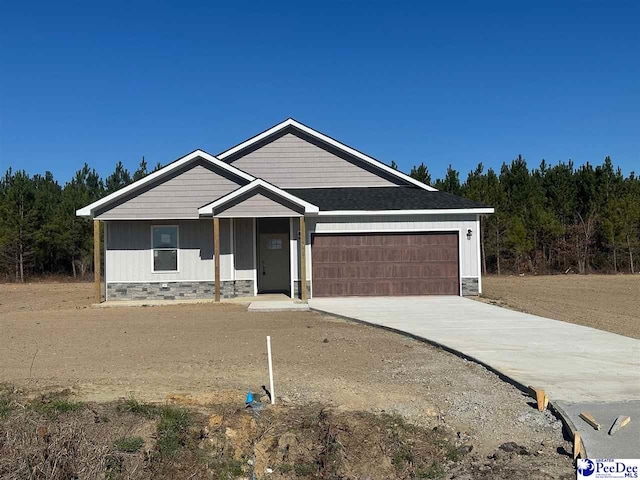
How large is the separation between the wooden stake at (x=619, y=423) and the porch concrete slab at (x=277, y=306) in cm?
1139

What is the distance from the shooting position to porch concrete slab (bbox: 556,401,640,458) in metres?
5.18

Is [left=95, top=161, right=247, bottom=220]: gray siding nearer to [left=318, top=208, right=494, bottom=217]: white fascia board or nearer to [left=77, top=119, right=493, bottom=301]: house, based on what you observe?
[left=77, top=119, right=493, bottom=301]: house

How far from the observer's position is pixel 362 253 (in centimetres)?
1962

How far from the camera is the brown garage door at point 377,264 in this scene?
19.6 m

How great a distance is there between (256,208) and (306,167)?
4.71 m

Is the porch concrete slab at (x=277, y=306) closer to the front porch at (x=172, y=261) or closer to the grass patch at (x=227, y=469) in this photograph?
the front porch at (x=172, y=261)

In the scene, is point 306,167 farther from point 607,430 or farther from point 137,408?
point 607,430

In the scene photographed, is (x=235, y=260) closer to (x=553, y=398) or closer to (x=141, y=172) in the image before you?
(x=553, y=398)

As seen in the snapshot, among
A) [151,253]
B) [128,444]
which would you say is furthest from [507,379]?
[151,253]

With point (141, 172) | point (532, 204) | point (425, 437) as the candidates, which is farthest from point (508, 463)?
point (141, 172)

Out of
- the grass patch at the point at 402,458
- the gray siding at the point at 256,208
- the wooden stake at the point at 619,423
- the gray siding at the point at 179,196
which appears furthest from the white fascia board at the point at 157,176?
the wooden stake at the point at 619,423

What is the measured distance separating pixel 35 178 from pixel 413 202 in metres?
43.6

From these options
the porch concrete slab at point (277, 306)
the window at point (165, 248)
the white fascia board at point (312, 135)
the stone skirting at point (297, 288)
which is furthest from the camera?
the white fascia board at point (312, 135)

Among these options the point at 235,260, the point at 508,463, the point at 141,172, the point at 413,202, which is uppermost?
the point at 141,172
